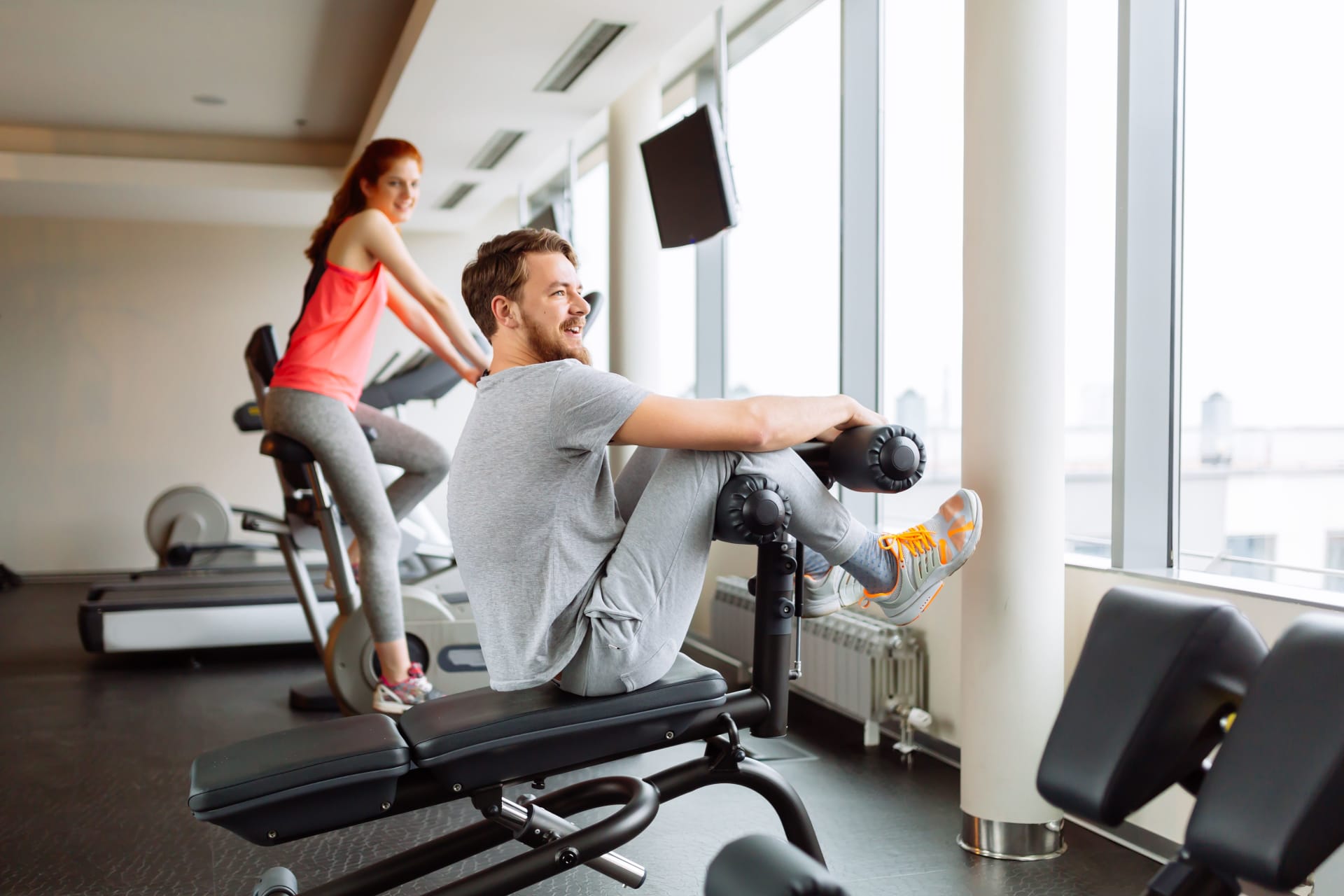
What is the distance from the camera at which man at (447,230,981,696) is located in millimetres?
1667

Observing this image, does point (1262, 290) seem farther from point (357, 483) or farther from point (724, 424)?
point (357, 483)

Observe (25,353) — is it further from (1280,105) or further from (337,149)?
(1280,105)

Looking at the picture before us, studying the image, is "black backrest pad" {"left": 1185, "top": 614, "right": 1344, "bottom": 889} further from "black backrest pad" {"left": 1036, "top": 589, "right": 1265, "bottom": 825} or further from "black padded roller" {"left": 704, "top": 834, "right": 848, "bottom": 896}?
"black padded roller" {"left": 704, "top": 834, "right": 848, "bottom": 896}

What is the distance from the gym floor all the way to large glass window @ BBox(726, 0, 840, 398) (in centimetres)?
157

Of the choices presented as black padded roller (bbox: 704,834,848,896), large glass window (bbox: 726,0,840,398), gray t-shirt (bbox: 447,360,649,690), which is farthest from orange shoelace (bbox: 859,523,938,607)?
large glass window (bbox: 726,0,840,398)

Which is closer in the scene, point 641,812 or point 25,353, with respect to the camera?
point 641,812

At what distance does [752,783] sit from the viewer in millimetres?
1830

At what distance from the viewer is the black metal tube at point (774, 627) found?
1790mm

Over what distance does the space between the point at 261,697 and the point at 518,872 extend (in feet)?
9.08

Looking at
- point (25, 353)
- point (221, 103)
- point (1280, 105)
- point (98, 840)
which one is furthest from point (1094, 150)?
point (25, 353)

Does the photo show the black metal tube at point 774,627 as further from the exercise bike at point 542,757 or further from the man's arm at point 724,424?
the man's arm at point 724,424

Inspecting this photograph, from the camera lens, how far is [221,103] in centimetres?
627

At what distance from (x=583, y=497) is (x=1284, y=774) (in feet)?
3.57

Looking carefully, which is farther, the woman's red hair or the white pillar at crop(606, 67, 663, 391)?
the white pillar at crop(606, 67, 663, 391)
